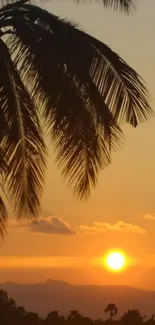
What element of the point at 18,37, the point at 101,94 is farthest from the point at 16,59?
the point at 101,94

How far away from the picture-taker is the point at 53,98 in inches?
559

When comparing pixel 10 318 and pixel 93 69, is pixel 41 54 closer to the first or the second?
pixel 93 69

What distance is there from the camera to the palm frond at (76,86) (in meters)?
14.2

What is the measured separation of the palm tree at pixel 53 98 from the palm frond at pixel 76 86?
0.04 ft

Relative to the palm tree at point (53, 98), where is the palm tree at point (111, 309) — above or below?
above

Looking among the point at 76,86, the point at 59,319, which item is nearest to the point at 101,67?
the point at 76,86

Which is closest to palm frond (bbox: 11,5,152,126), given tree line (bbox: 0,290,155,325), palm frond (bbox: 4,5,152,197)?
palm frond (bbox: 4,5,152,197)

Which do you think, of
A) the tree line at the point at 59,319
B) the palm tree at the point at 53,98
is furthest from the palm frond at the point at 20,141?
the tree line at the point at 59,319

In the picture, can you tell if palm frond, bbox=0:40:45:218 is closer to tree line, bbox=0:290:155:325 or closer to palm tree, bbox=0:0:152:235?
palm tree, bbox=0:0:152:235

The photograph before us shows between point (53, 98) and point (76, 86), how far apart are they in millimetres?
442

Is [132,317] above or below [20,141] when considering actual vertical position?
above

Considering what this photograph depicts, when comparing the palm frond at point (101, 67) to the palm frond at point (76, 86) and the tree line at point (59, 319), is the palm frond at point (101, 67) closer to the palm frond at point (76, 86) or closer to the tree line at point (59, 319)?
the palm frond at point (76, 86)

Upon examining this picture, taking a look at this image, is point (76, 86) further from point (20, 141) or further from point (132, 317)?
point (132, 317)

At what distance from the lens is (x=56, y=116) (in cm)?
1431
